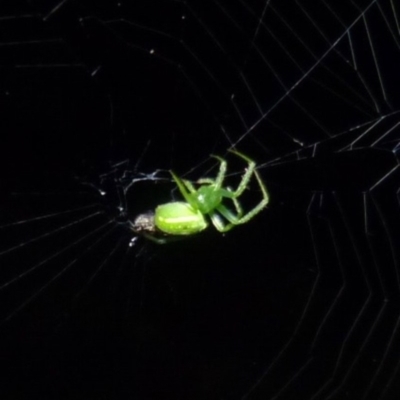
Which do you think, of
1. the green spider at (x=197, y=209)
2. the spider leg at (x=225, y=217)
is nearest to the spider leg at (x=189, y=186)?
the green spider at (x=197, y=209)

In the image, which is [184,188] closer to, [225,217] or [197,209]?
[197,209]

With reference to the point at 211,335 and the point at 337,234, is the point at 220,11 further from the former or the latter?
the point at 211,335

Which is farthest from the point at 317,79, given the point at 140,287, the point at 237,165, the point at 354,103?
the point at 140,287

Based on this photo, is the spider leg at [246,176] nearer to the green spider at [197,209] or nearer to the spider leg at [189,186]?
the green spider at [197,209]

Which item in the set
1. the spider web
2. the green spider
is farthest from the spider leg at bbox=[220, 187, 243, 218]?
the spider web

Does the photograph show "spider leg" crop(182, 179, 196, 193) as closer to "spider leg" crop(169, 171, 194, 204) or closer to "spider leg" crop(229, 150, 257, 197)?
"spider leg" crop(169, 171, 194, 204)

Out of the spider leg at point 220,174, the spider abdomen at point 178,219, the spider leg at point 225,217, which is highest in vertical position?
the spider leg at point 220,174
